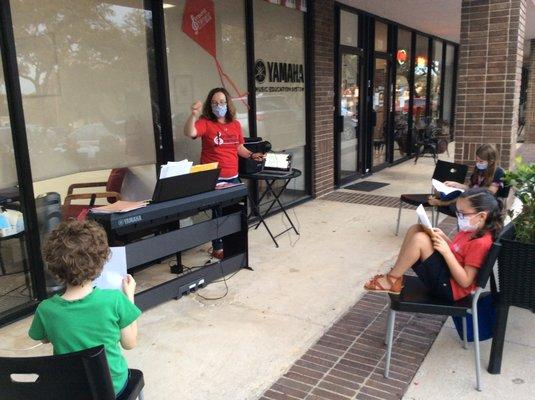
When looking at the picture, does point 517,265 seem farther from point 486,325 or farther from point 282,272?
point 282,272

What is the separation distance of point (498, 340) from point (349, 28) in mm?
6416

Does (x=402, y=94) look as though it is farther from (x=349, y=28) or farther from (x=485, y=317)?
(x=485, y=317)

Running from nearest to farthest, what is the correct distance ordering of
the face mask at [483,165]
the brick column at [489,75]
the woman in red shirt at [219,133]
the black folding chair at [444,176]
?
the woman in red shirt at [219,133] < the face mask at [483,165] < the black folding chair at [444,176] < the brick column at [489,75]

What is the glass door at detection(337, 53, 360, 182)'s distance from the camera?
8.02 m

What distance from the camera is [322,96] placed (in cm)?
723

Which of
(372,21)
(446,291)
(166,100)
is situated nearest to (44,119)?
(166,100)

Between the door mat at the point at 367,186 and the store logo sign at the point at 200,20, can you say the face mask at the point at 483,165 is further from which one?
the door mat at the point at 367,186

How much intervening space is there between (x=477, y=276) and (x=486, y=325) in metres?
0.50

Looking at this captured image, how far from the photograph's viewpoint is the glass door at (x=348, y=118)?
26.3 ft

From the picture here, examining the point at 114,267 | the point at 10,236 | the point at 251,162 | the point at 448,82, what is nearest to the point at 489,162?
the point at 251,162

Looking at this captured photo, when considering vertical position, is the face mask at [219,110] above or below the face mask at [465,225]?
above

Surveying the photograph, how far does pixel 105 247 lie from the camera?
1.87 metres

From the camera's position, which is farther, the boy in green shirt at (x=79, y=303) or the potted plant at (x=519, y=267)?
the potted plant at (x=519, y=267)

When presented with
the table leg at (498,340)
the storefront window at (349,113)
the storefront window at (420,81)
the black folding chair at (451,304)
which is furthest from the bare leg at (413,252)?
the storefront window at (420,81)
